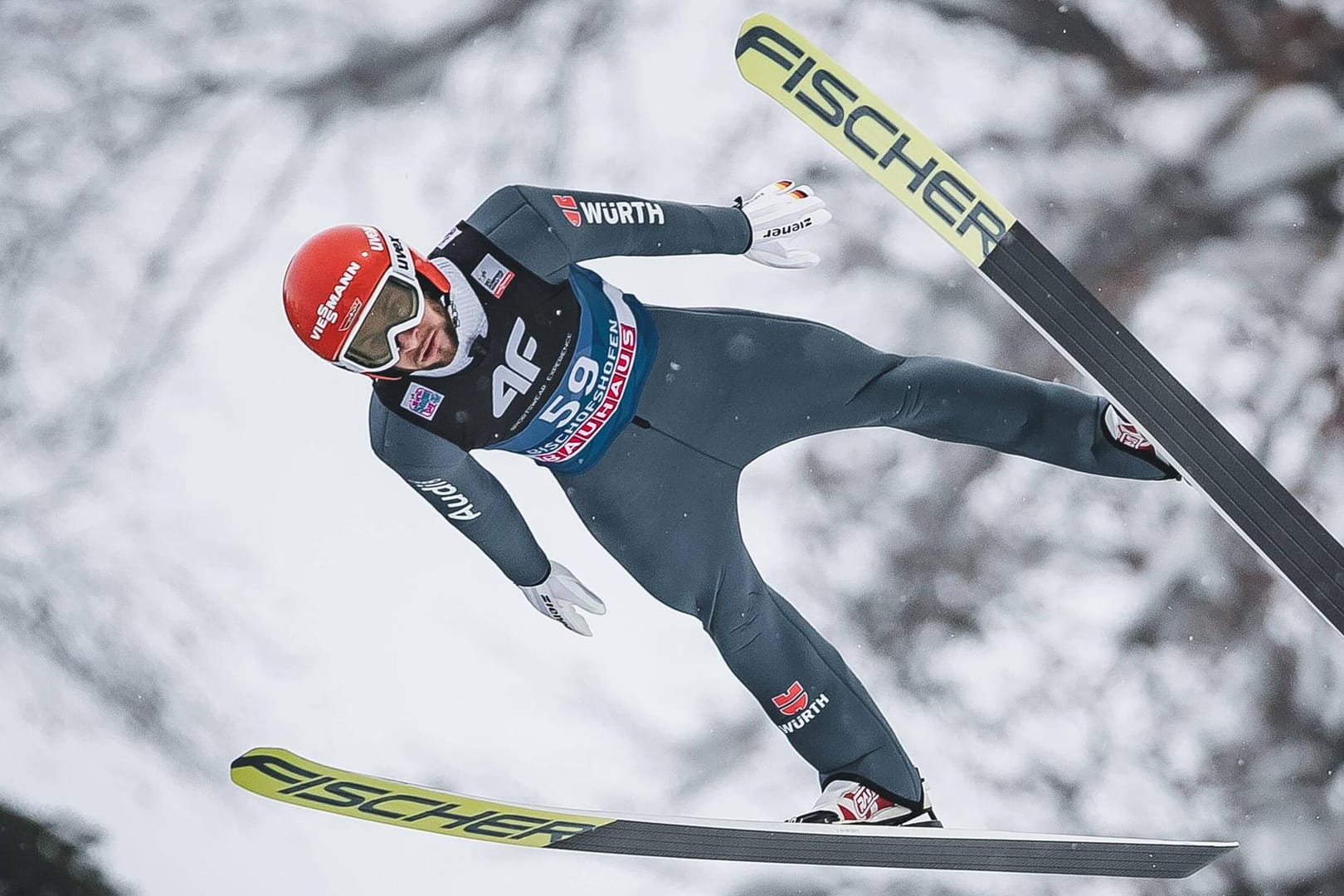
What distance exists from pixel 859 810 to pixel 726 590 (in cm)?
58

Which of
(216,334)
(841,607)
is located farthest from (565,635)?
(216,334)

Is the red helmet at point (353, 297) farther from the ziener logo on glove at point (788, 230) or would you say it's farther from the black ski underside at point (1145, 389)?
the black ski underside at point (1145, 389)

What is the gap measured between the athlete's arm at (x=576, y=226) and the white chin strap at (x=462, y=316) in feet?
0.38

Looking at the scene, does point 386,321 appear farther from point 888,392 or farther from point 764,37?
point 888,392

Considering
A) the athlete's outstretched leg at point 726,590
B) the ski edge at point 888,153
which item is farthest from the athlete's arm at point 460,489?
the ski edge at point 888,153

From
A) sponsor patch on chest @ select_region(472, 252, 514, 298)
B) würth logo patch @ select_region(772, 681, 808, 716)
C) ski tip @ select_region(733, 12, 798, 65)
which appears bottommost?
würth logo patch @ select_region(772, 681, 808, 716)

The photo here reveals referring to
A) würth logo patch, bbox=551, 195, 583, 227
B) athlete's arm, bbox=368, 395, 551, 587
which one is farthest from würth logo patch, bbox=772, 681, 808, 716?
würth logo patch, bbox=551, 195, 583, 227

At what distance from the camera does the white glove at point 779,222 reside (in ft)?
9.00

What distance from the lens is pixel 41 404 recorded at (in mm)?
3861

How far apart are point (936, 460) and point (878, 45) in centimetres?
144

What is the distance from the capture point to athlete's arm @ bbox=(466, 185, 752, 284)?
231cm

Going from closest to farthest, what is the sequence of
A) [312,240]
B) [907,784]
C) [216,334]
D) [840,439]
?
[312,240] < [907,784] < [216,334] < [840,439]

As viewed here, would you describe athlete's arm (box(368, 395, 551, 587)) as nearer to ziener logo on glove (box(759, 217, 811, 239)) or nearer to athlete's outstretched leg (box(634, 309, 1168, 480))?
athlete's outstretched leg (box(634, 309, 1168, 480))

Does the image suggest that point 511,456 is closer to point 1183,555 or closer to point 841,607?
point 841,607
